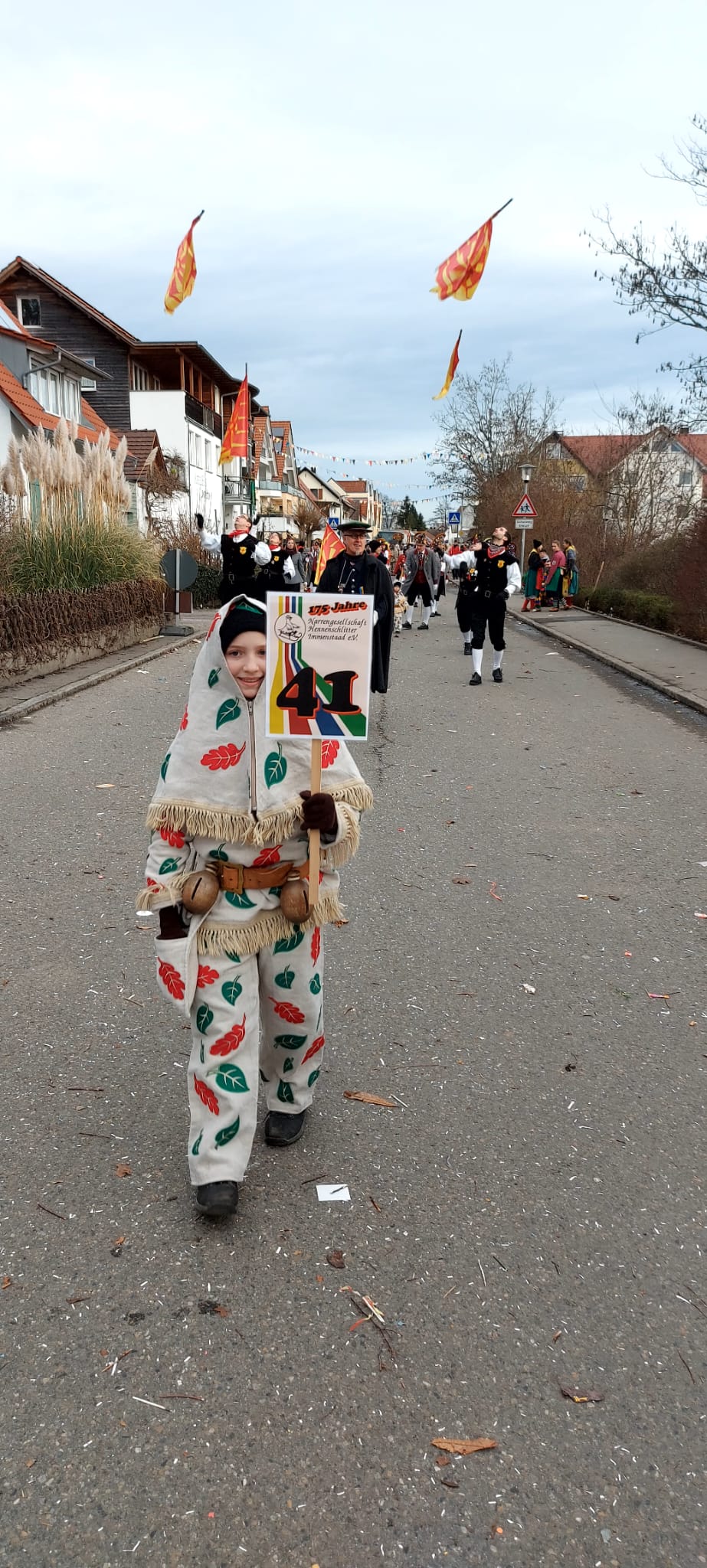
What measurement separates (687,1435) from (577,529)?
111 feet

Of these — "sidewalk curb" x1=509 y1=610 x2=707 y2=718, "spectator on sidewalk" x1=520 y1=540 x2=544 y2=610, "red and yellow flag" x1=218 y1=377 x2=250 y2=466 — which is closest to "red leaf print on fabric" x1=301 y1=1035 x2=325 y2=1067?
"sidewalk curb" x1=509 y1=610 x2=707 y2=718

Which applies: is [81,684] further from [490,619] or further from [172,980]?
[172,980]

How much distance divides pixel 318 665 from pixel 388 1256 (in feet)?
5.07

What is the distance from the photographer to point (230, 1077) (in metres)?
2.89

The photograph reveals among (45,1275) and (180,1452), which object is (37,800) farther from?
(180,1452)

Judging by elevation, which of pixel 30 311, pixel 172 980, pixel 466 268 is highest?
pixel 30 311

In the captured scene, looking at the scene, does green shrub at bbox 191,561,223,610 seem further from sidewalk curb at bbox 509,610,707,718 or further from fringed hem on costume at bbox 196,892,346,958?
fringed hem on costume at bbox 196,892,346,958

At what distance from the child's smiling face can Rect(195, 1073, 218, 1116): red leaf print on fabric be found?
1.03 metres

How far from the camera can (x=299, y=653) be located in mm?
2867

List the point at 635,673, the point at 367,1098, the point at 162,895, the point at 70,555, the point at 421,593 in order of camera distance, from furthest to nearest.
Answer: the point at 421,593
the point at 635,673
the point at 70,555
the point at 367,1098
the point at 162,895

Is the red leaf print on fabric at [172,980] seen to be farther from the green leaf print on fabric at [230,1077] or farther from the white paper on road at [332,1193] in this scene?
Result: the white paper on road at [332,1193]

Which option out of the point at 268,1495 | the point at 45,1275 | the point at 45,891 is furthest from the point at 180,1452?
the point at 45,891

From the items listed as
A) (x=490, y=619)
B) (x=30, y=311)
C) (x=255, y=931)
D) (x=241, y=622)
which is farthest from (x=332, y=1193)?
(x=30, y=311)

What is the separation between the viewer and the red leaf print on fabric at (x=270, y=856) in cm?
300
